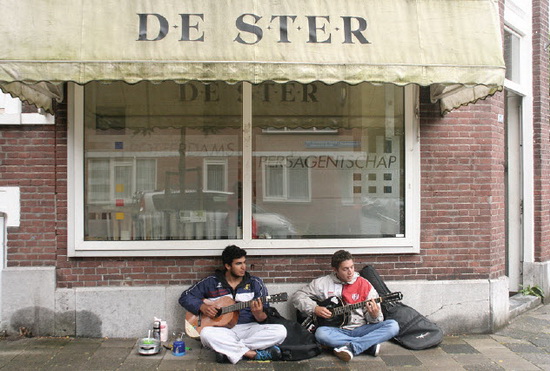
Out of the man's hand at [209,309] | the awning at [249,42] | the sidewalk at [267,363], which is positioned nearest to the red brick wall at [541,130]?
the sidewalk at [267,363]

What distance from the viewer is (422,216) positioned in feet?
20.5

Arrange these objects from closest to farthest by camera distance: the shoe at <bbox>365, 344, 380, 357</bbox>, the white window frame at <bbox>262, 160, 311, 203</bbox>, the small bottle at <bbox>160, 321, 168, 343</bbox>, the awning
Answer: the awning
the shoe at <bbox>365, 344, 380, 357</bbox>
the small bottle at <bbox>160, 321, 168, 343</bbox>
the white window frame at <bbox>262, 160, 311, 203</bbox>

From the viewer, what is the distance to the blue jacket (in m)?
5.50

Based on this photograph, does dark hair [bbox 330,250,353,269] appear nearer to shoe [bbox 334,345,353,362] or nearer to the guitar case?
the guitar case

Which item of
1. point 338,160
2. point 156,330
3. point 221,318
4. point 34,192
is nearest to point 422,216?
point 338,160

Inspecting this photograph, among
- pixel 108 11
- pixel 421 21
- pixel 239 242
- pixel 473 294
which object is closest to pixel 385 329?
pixel 473 294

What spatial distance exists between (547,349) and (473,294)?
914mm

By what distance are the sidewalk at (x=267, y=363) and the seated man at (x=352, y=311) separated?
0.14 m

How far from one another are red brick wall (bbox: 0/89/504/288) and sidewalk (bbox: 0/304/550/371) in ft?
2.28

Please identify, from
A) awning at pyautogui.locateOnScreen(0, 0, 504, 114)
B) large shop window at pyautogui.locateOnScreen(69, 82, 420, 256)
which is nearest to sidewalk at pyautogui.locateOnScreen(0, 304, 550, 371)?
large shop window at pyautogui.locateOnScreen(69, 82, 420, 256)

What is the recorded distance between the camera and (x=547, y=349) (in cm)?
571

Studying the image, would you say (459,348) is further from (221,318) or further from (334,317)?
(221,318)

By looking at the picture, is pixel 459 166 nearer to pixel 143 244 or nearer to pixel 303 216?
pixel 303 216

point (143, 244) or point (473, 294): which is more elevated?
point (143, 244)
